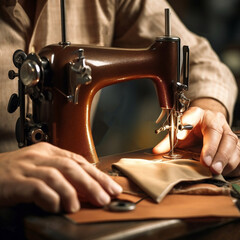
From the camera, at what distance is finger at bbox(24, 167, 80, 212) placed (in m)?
0.68

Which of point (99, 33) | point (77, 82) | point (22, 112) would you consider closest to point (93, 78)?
point (77, 82)

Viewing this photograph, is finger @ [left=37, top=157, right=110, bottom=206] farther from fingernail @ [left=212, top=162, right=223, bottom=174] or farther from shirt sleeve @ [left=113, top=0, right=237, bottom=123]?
shirt sleeve @ [left=113, top=0, right=237, bottom=123]

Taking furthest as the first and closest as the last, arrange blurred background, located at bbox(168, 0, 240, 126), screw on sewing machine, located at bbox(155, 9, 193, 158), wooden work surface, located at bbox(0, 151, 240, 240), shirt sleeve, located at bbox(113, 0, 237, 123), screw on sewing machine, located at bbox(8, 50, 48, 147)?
1. blurred background, located at bbox(168, 0, 240, 126)
2. shirt sleeve, located at bbox(113, 0, 237, 123)
3. screw on sewing machine, located at bbox(155, 9, 193, 158)
4. screw on sewing machine, located at bbox(8, 50, 48, 147)
5. wooden work surface, located at bbox(0, 151, 240, 240)

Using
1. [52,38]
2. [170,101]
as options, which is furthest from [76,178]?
[52,38]

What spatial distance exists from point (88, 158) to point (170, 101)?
0.81 ft

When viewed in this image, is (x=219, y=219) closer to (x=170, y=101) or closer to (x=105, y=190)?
(x=105, y=190)

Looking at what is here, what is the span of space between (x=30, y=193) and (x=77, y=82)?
0.29 meters

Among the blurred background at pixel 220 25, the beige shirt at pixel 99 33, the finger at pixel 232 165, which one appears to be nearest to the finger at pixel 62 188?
the finger at pixel 232 165

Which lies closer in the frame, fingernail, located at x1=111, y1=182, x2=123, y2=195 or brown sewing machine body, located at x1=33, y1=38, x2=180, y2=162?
fingernail, located at x1=111, y1=182, x2=123, y2=195

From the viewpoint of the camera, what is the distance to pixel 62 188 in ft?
2.24

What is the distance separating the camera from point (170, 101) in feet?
3.42

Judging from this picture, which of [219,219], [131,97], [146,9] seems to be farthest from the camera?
[131,97]

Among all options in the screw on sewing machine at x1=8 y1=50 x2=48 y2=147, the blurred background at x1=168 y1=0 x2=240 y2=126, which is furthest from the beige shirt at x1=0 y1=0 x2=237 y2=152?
the blurred background at x1=168 y1=0 x2=240 y2=126

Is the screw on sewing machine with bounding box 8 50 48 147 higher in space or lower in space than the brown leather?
higher
